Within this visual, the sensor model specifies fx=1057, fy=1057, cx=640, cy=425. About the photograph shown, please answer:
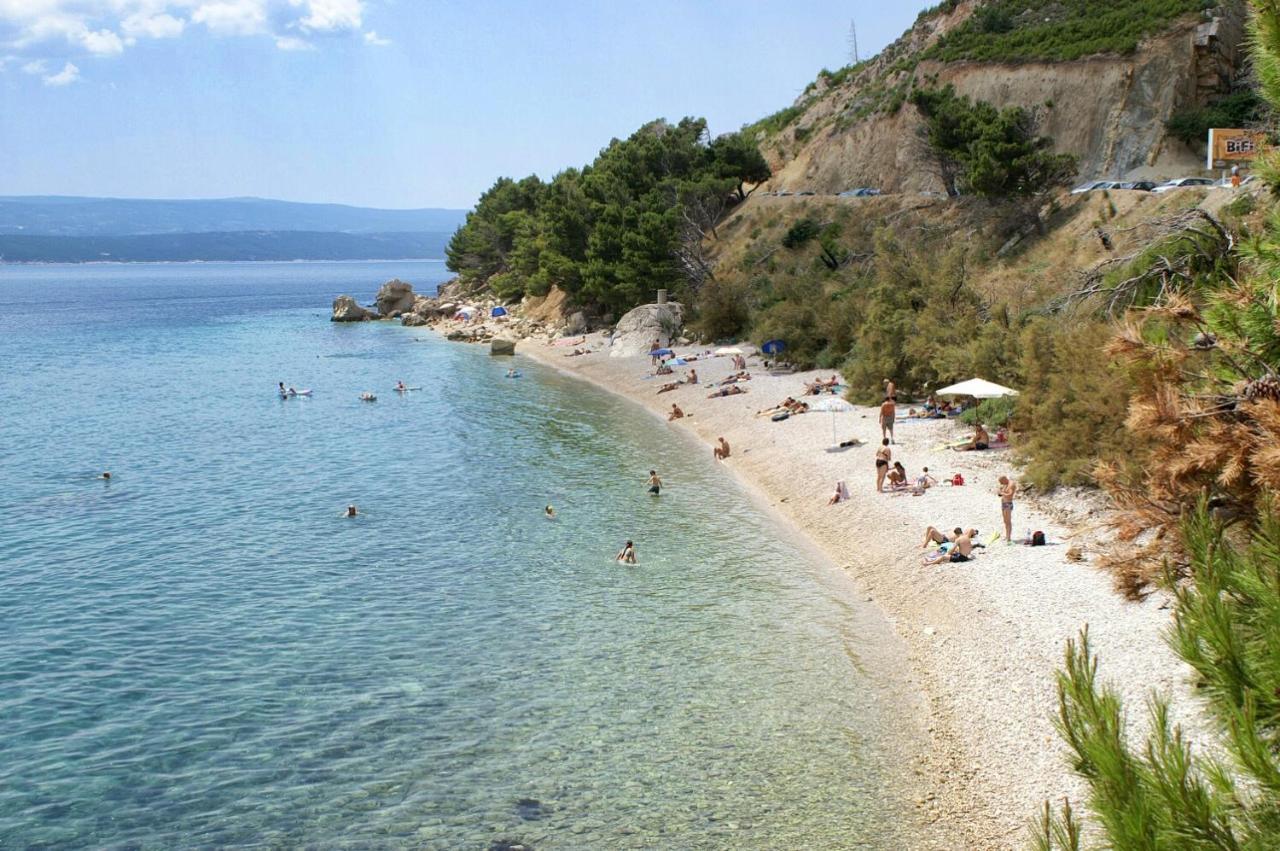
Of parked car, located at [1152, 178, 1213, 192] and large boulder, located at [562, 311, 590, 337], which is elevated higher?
parked car, located at [1152, 178, 1213, 192]

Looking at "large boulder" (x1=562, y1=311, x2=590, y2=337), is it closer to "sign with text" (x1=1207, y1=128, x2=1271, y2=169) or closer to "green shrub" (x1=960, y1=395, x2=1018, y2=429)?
"sign with text" (x1=1207, y1=128, x2=1271, y2=169)

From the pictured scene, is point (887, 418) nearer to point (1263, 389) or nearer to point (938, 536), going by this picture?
point (938, 536)

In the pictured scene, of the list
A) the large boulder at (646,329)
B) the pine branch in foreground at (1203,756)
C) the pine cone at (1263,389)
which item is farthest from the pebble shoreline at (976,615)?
the large boulder at (646,329)

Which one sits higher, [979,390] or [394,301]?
[394,301]

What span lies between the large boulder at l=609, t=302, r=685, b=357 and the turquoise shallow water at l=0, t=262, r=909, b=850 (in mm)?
21535

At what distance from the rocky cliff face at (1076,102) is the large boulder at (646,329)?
60.2 ft

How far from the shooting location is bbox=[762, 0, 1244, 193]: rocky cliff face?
55.6m

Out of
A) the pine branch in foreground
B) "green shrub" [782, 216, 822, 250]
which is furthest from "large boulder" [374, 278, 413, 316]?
the pine branch in foreground

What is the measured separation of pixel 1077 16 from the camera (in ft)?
221

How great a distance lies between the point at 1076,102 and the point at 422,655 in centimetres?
5428

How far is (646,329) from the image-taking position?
6278 cm

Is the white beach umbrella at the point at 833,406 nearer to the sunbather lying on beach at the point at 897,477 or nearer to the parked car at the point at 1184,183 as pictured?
the sunbather lying on beach at the point at 897,477

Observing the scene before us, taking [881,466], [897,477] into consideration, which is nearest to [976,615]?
[897,477]


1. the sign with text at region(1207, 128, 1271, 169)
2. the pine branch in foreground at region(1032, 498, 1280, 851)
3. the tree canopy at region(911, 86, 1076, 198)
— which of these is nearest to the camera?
the pine branch in foreground at region(1032, 498, 1280, 851)
